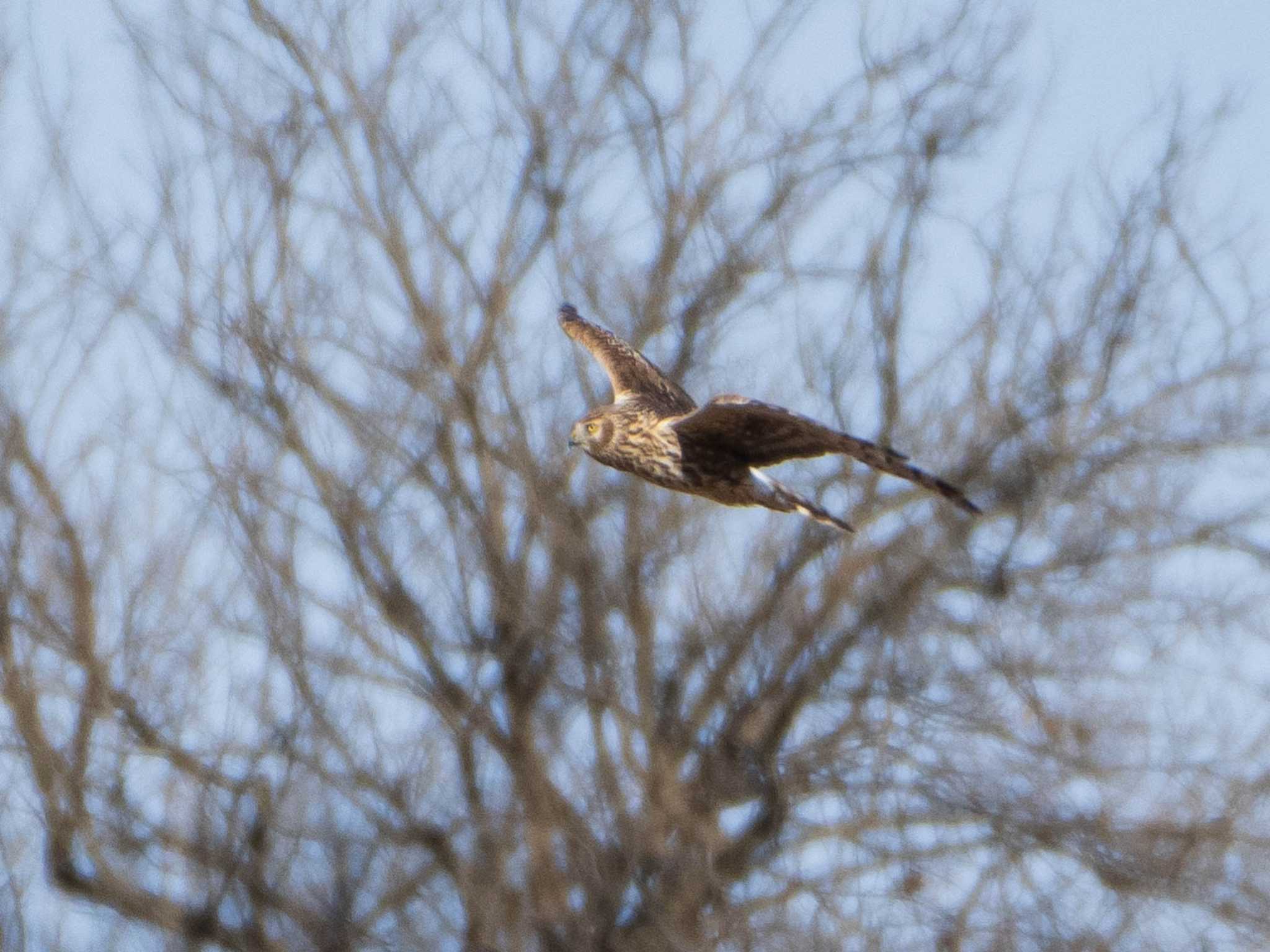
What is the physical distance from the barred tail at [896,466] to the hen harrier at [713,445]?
0.06 ft

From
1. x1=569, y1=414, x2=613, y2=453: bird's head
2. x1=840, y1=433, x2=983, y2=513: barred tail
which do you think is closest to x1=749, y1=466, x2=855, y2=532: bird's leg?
x1=569, y1=414, x2=613, y2=453: bird's head

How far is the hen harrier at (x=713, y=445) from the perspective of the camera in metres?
6.98

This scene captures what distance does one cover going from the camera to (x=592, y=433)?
782 centimetres

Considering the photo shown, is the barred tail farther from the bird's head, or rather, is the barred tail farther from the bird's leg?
the bird's head

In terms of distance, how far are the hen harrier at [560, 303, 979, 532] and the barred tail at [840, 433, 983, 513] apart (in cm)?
2

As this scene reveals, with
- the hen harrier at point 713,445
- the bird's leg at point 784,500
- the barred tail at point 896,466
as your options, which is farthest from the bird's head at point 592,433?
the barred tail at point 896,466

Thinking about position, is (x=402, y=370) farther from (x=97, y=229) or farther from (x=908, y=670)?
(x=908, y=670)

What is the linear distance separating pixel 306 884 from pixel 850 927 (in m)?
1.86

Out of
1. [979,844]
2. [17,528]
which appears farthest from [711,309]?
[17,528]

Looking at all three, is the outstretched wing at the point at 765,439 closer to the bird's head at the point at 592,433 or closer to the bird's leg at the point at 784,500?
the bird's leg at the point at 784,500

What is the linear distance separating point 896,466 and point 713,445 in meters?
1.14

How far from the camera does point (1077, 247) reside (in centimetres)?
1008

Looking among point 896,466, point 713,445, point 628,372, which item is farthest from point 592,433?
point 896,466

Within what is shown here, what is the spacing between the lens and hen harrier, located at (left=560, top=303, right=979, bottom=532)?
6.98m
